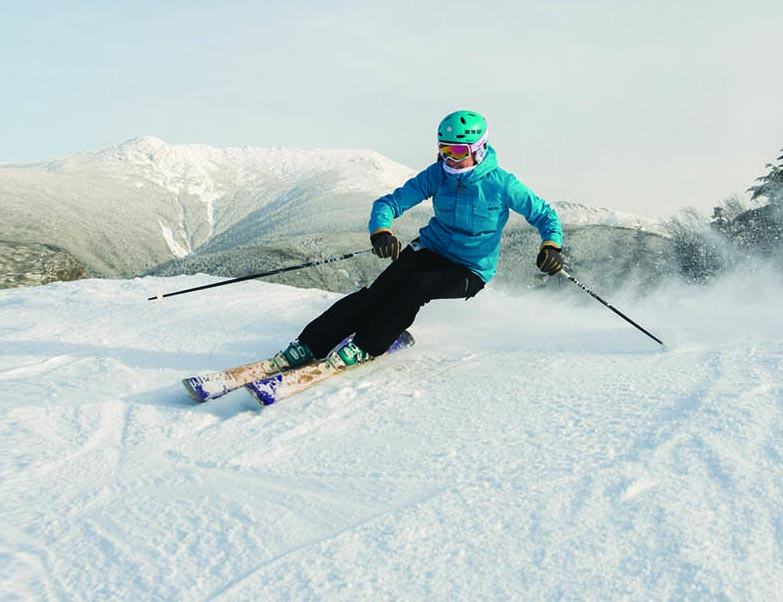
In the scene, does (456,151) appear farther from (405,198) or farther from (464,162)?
(405,198)

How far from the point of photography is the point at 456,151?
4410 millimetres

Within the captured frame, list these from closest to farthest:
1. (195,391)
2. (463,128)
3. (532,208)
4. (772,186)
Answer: (195,391) → (463,128) → (532,208) → (772,186)

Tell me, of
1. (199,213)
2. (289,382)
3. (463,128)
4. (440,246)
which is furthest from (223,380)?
(199,213)

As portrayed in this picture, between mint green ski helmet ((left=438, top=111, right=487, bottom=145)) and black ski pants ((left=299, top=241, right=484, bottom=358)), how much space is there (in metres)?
0.91

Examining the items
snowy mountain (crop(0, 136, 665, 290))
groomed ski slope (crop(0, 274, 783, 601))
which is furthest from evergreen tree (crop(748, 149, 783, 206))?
groomed ski slope (crop(0, 274, 783, 601))

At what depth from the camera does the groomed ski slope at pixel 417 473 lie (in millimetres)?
1876

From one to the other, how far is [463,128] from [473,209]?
22.7 inches

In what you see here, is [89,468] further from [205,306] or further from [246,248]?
[246,248]

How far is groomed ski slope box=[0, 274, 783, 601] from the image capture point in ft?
6.15

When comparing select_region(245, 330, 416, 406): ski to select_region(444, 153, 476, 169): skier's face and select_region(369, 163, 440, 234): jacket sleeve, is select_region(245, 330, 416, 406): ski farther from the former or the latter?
select_region(444, 153, 476, 169): skier's face

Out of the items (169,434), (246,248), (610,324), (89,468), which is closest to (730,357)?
(610,324)

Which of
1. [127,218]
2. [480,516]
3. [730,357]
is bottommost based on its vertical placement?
[127,218]

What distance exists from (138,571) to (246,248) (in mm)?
9116

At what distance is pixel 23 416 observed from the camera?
130 inches
